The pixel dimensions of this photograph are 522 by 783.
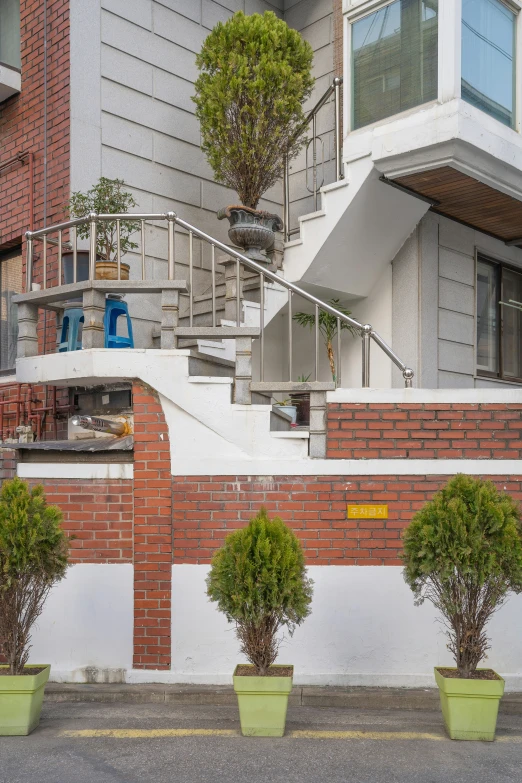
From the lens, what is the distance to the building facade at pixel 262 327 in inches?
234

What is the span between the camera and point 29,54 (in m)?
8.02

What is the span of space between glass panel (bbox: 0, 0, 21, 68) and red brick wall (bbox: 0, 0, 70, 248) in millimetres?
236

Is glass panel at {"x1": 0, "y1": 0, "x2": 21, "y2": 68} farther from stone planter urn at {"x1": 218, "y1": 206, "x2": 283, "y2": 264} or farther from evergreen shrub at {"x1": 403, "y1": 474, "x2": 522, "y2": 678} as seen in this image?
evergreen shrub at {"x1": 403, "y1": 474, "x2": 522, "y2": 678}

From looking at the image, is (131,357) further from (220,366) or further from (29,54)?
(29,54)

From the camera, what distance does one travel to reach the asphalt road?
14.3ft

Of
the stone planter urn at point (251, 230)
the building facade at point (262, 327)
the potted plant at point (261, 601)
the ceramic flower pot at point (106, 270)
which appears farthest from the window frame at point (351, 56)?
the potted plant at point (261, 601)

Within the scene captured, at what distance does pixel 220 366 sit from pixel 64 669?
265cm

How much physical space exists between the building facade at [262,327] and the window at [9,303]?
27 mm

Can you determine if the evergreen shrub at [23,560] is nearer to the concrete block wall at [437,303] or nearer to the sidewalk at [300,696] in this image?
the sidewalk at [300,696]

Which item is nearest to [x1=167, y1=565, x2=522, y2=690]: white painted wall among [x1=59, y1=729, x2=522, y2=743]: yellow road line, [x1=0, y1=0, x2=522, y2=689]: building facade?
[x1=0, y1=0, x2=522, y2=689]: building facade

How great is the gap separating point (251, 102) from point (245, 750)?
5537mm

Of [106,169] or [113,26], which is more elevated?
[113,26]

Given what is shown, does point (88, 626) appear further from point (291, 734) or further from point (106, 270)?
point (106, 270)

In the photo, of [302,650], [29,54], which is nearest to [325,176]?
[29,54]
